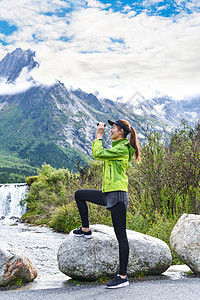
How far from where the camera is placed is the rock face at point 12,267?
252 inches

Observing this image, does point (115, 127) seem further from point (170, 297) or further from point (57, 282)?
point (57, 282)

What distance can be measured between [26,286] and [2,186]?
4224cm

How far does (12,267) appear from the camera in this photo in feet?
21.3

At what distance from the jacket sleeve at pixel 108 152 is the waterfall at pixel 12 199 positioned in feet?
123

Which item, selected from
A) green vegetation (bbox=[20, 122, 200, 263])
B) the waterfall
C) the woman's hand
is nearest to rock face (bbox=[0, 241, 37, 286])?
the woman's hand

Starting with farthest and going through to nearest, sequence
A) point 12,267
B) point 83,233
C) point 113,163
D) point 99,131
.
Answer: point 83,233
point 12,267
point 99,131
point 113,163

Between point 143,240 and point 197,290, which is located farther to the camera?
point 143,240

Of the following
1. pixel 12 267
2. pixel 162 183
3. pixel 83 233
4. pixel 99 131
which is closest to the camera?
pixel 99 131

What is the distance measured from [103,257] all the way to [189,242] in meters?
1.86

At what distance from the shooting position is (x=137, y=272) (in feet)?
21.8

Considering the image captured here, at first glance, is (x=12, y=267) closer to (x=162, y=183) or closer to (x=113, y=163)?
(x=113, y=163)

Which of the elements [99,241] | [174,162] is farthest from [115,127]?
[174,162]

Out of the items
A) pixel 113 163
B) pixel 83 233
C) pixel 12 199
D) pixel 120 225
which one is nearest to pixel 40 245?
pixel 83 233

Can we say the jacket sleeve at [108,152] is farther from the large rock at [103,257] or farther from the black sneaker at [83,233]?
the large rock at [103,257]
